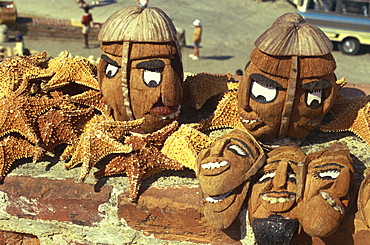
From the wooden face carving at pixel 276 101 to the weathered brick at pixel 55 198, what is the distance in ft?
2.92

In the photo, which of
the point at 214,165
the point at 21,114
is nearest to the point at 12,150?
the point at 21,114

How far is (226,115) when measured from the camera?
284 centimetres

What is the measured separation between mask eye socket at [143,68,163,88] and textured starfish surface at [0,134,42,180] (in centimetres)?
74

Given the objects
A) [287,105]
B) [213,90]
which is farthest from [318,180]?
[213,90]

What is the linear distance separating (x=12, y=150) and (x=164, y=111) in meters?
0.92

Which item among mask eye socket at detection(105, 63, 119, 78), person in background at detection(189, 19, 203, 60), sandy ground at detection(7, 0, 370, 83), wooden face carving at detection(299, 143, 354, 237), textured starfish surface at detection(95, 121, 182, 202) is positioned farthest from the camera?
sandy ground at detection(7, 0, 370, 83)

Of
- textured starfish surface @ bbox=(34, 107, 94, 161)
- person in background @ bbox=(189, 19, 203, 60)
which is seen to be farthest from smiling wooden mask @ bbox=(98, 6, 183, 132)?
person in background @ bbox=(189, 19, 203, 60)

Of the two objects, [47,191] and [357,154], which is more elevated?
[357,154]

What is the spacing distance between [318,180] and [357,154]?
0.70 m

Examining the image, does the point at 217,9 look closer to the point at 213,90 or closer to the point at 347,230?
the point at 213,90

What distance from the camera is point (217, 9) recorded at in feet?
38.7

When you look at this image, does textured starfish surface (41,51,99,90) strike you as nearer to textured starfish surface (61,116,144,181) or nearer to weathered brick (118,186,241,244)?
textured starfish surface (61,116,144,181)

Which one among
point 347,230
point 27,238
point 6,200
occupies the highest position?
point 347,230

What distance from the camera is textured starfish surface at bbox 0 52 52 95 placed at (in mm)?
2928
